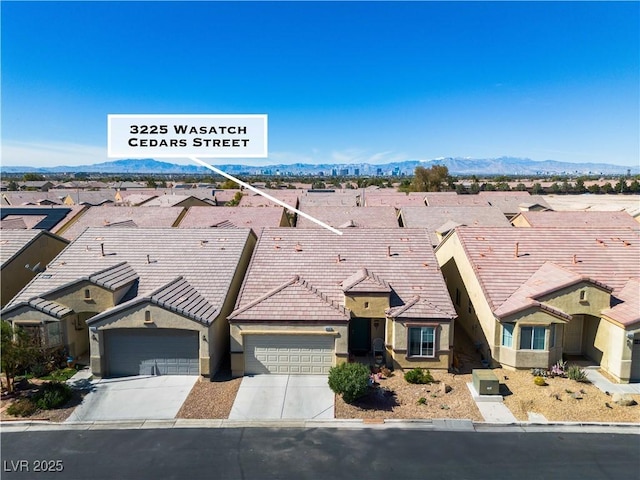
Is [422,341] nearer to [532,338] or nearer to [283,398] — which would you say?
[532,338]

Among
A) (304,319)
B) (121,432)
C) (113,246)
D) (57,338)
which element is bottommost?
(121,432)

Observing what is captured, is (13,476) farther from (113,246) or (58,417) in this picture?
(113,246)

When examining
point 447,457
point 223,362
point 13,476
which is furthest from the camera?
point 223,362

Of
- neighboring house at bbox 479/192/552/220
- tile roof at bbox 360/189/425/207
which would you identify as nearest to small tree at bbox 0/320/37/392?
tile roof at bbox 360/189/425/207

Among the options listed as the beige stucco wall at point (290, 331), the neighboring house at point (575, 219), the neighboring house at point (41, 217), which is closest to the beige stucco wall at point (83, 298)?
the beige stucco wall at point (290, 331)

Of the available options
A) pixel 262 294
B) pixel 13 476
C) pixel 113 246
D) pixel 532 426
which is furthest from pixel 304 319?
pixel 113 246

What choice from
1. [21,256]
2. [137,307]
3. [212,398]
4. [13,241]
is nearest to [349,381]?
[212,398]

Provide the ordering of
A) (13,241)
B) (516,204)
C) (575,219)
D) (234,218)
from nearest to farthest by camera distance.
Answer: (13,241) → (575,219) → (234,218) → (516,204)
